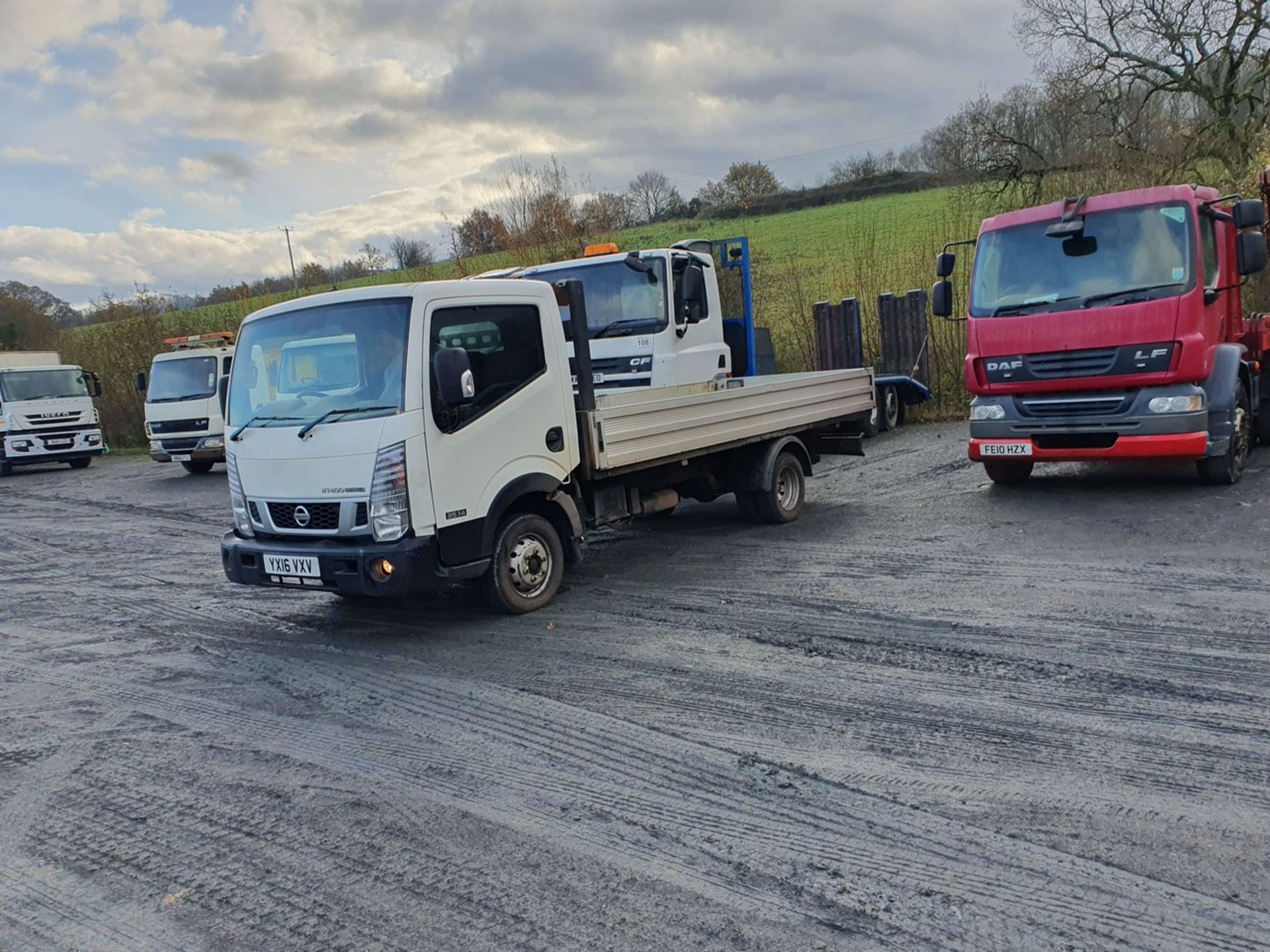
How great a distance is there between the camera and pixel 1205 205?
334 inches

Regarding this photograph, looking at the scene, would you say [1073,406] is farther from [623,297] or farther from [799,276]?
[799,276]

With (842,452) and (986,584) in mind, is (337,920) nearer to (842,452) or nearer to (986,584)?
(986,584)

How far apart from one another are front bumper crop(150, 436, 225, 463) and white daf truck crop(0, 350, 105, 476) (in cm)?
468

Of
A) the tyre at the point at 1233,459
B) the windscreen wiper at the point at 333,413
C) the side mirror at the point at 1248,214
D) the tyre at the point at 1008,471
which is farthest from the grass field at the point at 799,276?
the windscreen wiper at the point at 333,413

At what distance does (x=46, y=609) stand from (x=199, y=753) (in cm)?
441

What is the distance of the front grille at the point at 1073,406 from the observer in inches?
330

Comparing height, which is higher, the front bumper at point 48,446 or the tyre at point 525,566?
the front bumper at point 48,446

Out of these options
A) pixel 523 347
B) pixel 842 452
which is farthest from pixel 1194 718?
pixel 842 452

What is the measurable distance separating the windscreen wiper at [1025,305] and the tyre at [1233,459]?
1629 mm

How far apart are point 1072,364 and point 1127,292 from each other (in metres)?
0.75

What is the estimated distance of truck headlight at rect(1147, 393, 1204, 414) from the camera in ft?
26.6

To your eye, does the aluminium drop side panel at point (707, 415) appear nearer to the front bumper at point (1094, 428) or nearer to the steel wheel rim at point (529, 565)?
the steel wheel rim at point (529, 565)

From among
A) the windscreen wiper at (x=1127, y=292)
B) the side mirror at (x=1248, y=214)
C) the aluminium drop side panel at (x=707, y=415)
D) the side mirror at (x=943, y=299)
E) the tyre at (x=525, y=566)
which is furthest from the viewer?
the side mirror at (x=943, y=299)

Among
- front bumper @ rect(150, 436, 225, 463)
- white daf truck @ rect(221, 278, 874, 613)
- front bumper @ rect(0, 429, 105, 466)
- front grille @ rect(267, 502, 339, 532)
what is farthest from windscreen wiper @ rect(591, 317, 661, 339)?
front bumper @ rect(0, 429, 105, 466)
